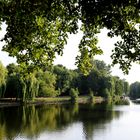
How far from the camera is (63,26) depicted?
8469mm

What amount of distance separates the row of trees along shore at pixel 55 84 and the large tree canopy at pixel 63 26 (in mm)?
45200

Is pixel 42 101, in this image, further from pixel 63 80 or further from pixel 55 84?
pixel 63 80

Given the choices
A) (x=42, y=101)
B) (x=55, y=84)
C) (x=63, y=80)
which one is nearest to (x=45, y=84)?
(x=42, y=101)

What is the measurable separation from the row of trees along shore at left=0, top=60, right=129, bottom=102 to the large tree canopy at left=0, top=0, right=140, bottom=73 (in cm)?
4520

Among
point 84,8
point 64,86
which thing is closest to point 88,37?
point 84,8

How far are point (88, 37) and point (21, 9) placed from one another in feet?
7.34

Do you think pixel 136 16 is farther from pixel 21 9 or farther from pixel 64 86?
pixel 64 86

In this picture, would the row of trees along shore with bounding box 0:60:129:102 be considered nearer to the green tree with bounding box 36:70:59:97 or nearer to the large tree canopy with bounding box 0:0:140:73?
the green tree with bounding box 36:70:59:97

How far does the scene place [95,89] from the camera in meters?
94.2

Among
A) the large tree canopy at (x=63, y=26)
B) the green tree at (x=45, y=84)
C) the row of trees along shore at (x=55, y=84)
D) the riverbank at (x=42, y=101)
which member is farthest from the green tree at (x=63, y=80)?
the large tree canopy at (x=63, y=26)

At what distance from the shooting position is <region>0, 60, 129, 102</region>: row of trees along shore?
61344 millimetres

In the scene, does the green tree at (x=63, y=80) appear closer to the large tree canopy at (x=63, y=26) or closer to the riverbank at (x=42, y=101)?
the riverbank at (x=42, y=101)

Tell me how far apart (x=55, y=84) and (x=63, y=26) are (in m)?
76.8

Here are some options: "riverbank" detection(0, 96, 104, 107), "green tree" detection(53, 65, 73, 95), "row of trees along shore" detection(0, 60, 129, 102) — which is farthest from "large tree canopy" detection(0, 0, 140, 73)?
"green tree" detection(53, 65, 73, 95)
